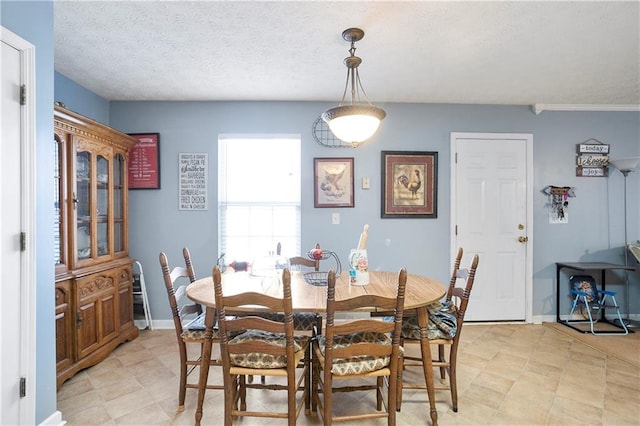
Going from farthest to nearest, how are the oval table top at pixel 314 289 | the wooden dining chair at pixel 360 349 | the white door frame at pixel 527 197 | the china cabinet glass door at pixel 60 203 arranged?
1. the white door frame at pixel 527 197
2. the china cabinet glass door at pixel 60 203
3. the oval table top at pixel 314 289
4. the wooden dining chair at pixel 360 349

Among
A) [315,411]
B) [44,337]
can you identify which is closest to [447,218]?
[315,411]

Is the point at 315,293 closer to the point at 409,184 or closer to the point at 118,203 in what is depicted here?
the point at 409,184

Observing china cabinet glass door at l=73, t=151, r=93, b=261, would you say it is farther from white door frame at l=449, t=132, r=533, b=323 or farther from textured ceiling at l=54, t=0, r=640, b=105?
white door frame at l=449, t=132, r=533, b=323

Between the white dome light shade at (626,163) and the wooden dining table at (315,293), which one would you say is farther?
the white dome light shade at (626,163)

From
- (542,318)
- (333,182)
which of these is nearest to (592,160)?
(542,318)

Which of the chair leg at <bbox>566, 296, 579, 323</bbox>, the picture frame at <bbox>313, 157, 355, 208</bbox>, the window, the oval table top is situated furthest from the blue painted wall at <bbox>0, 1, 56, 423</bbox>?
the chair leg at <bbox>566, 296, 579, 323</bbox>

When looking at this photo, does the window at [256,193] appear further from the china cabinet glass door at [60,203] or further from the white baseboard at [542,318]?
the white baseboard at [542,318]

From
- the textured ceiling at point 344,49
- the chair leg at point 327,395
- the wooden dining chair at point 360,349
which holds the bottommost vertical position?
the chair leg at point 327,395

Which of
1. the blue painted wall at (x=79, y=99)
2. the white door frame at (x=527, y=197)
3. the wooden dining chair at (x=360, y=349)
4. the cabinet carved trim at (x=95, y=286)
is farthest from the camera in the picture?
the white door frame at (x=527, y=197)

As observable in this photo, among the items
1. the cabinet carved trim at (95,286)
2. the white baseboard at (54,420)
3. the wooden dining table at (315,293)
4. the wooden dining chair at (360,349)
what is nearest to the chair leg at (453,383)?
the wooden dining table at (315,293)

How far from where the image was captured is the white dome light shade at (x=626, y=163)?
3.32 metres

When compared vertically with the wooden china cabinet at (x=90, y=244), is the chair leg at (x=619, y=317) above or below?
below

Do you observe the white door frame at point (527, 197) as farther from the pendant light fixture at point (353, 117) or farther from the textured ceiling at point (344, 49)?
the pendant light fixture at point (353, 117)

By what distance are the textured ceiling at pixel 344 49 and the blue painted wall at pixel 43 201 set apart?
0.79ft
